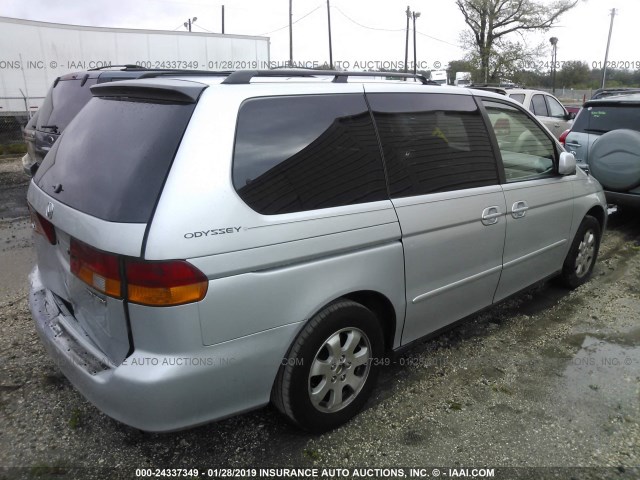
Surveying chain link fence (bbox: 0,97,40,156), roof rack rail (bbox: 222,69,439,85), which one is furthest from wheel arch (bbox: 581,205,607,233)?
chain link fence (bbox: 0,97,40,156)

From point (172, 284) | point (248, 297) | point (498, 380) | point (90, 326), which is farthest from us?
point (498, 380)

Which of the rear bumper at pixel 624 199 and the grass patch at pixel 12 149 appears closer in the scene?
the rear bumper at pixel 624 199

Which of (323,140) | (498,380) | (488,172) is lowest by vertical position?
(498,380)

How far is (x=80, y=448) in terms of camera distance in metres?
2.47

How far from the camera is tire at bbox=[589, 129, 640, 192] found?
549 centimetres

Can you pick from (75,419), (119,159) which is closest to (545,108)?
(119,159)

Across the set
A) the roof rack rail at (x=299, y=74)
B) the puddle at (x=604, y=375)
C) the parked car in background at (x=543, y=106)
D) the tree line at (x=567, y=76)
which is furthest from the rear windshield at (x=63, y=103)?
the tree line at (x=567, y=76)

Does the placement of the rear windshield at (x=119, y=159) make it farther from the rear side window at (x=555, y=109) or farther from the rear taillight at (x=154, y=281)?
→ the rear side window at (x=555, y=109)

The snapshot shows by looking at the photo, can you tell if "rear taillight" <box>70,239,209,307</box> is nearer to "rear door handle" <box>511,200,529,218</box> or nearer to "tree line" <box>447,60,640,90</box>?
"rear door handle" <box>511,200,529,218</box>

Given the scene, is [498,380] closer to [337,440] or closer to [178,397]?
[337,440]

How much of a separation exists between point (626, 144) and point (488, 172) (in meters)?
3.23

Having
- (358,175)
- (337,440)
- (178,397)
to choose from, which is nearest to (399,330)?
(337,440)

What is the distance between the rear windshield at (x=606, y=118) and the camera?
6.25 m

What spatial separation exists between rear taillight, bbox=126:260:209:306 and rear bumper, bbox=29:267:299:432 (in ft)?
0.75
